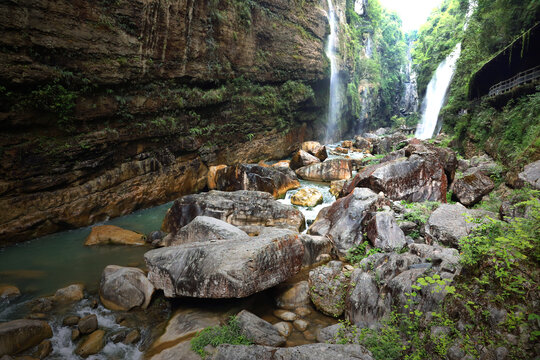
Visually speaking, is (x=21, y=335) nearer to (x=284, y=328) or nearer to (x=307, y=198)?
(x=284, y=328)

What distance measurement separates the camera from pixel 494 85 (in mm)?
13961

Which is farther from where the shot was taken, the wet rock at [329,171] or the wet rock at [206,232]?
the wet rock at [329,171]

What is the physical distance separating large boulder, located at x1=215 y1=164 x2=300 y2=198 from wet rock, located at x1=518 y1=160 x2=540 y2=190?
820 cm

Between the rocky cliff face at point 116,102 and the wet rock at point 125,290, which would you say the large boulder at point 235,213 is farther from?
the wet rock at point 125,290

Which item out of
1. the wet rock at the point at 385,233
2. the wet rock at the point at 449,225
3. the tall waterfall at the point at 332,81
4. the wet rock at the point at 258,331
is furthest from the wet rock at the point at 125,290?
the tall waterfall at the point at 332,81

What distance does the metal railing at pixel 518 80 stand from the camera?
400 inches

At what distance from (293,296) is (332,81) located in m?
29.4

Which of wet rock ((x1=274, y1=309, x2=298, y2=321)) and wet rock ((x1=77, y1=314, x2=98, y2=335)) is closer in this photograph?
wet rock ((x1=77, y1=314, x2=98, y2=335))

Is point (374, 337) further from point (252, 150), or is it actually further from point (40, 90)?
point (252, 150)

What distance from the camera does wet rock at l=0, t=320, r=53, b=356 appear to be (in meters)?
3.78

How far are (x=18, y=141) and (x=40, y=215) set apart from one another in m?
2.40

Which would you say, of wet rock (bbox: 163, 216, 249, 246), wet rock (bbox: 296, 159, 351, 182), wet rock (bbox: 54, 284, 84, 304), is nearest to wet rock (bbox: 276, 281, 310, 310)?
wet rock (bbox: 163, 216, 249, 246)

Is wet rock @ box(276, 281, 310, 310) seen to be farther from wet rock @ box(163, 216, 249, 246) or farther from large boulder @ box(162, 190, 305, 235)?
large boulder @ box(162, 190, 305, 235)

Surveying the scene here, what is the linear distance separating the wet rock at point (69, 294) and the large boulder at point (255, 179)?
23.7 feet
